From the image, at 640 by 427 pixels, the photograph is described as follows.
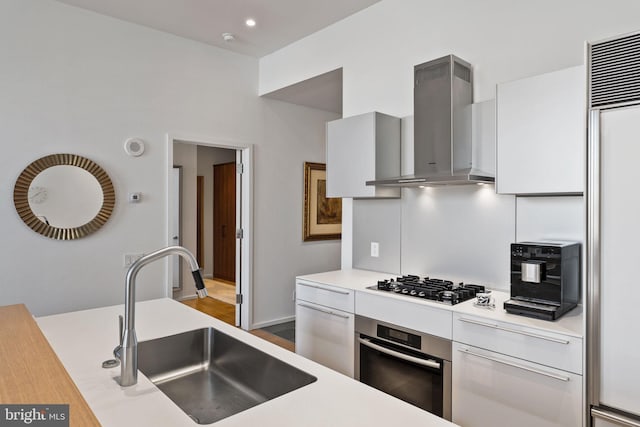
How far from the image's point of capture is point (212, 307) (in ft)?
18.2

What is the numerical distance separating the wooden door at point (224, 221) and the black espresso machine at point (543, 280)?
5683mm

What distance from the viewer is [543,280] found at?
1.97 metres

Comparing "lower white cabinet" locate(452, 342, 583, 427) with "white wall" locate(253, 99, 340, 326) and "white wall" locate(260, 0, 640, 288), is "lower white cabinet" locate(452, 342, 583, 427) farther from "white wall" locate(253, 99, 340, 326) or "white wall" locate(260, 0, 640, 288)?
"white wall" locate(253, 99, 340, 326)

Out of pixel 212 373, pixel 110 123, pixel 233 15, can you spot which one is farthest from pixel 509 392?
pixel 110 123

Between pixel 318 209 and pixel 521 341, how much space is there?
11.4 ft

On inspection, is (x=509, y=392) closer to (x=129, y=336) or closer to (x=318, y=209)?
(x=129, y=336)

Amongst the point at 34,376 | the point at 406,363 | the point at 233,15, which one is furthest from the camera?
the point at 233,15

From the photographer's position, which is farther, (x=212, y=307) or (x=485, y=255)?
(x=212, y=307)

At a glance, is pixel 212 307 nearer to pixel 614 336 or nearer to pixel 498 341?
pixel 498 341

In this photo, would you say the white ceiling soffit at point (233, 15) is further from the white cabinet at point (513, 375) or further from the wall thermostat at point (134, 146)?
the white cabinet at point (513, 375)

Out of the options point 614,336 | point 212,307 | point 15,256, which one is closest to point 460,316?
point 614,336

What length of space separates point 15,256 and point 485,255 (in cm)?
345

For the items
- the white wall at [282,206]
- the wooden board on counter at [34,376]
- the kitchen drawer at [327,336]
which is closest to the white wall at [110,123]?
the white wall at [282,206]

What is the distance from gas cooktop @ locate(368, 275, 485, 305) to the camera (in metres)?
2.27
